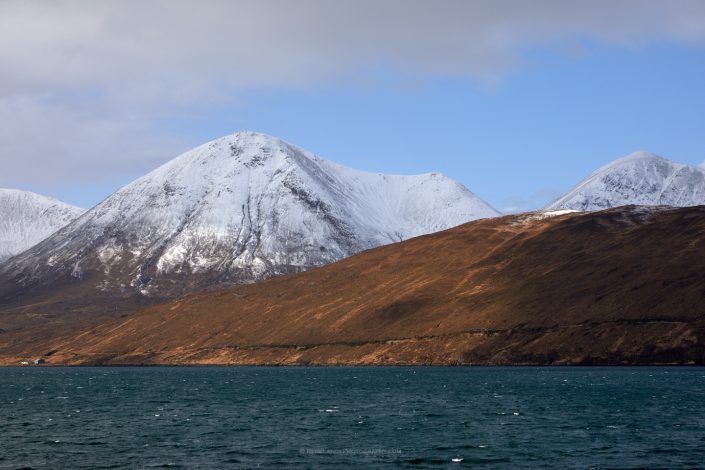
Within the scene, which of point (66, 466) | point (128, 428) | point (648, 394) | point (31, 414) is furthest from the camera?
point (648, 394)

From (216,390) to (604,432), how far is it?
7300 centimetres

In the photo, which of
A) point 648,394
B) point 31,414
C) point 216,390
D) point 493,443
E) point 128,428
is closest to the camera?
point 493,443

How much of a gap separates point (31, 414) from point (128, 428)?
2130 centimetres

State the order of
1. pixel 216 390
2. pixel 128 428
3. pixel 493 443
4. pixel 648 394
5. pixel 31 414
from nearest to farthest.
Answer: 1. pixel 493 443
2. pixel 128 428
3. pixel 31 414
4. pixel 648 394
5. pixel 216 390

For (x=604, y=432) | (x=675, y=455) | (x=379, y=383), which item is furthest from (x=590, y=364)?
(x=675, y=455)

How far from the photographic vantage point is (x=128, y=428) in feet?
277

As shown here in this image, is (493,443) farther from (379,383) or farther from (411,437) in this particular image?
(379,383)

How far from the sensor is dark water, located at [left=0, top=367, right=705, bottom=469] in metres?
A: 64.4

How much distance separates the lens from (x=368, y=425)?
8450 cm

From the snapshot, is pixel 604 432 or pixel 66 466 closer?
pixel 66 466

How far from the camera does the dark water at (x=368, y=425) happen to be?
64.4 meters

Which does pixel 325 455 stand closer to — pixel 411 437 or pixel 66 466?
pixel 411 437

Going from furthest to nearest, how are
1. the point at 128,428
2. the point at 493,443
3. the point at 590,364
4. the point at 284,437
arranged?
the point at 590,364 < the point at 128,428 < the point at 284,437 < the point at 493,443

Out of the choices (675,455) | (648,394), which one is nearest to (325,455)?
(675,455)
